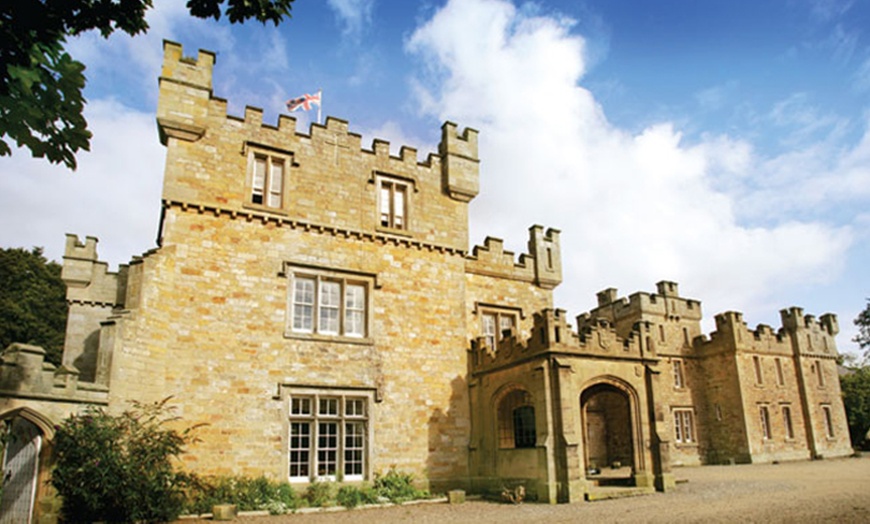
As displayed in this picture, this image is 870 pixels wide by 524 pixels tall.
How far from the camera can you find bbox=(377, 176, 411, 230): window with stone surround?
728 inches

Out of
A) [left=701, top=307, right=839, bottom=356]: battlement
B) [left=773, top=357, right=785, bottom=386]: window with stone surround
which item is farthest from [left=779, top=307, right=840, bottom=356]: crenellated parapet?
[left=773, top=357, right=785, bottom=386]: window with stone surround

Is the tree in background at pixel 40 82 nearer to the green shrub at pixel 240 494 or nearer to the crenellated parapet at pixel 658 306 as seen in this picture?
the green shrub at pixel 240 494

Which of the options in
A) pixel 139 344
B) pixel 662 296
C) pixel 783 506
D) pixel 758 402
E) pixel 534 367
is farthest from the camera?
pixel 662 296

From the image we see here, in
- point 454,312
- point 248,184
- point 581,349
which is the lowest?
point 581,349

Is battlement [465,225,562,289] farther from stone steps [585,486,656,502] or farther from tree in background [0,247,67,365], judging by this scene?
tree in background [0,247,67,365]

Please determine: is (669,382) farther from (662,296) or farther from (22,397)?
(22,397)

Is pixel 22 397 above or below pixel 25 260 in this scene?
below

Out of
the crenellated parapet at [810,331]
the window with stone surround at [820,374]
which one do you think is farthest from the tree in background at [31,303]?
the window with stone surround at [820,374]

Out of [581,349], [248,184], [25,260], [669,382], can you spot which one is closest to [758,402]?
[669,382]

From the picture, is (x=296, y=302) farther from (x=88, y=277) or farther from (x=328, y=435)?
(x=88, y=277)

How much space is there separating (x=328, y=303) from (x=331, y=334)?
94 centimetres

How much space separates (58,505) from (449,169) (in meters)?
14.1

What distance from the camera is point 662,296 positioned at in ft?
116

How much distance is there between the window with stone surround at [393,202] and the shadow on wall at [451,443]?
5352 millimetres
